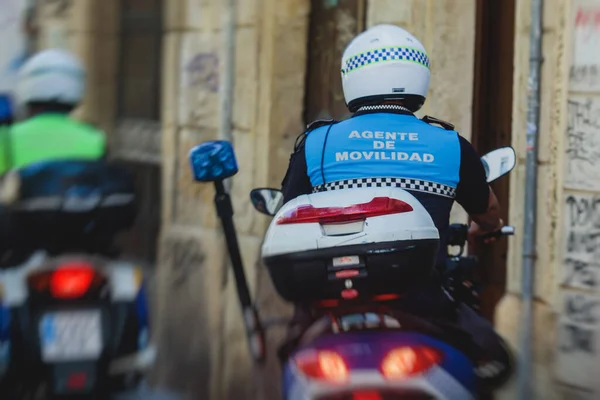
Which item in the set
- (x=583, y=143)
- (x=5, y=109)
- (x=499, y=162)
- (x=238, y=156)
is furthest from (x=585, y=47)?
(x=5, y=109)

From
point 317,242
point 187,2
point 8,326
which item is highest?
point 187,2

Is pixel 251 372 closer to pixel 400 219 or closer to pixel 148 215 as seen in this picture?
pixel 148 215

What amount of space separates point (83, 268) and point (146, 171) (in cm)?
411

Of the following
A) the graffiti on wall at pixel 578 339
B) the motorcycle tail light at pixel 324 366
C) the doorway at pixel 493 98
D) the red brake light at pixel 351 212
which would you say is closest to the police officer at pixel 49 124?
the red brake light at pixel 351 212

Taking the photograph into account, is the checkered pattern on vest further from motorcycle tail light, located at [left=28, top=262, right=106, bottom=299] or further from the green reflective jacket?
the green reflective jacket

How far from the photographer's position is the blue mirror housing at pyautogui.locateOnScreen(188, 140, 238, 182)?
3898 millimetres

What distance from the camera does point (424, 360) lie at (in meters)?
2.92

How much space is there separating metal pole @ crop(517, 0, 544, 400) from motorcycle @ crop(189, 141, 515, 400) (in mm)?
2232

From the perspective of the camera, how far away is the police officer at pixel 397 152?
344cm

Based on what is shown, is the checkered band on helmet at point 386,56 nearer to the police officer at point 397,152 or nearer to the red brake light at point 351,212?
the police officer at point 397,152

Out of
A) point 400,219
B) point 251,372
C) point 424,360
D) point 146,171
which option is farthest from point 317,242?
point 146,171

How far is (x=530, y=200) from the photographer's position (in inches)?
210

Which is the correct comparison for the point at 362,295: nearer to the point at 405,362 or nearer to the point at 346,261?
the point at 346,261

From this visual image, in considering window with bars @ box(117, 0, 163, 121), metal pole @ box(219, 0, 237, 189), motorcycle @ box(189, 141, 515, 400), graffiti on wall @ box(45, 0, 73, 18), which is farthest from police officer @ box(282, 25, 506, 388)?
graffiti on wall @ box(45, 0, 73, 18)
